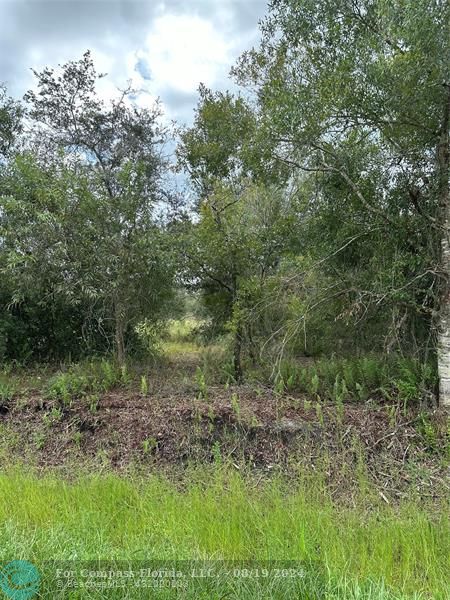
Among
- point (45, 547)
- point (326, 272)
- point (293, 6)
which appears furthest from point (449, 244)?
point (45, 547)

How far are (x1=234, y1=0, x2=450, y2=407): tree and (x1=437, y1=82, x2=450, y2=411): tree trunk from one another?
0.01 metres

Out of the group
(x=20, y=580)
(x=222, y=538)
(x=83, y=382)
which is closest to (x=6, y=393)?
(x=83, y=382)

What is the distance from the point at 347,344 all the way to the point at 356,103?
12.4 feet

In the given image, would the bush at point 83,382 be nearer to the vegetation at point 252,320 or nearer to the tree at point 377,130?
the vegetation at point 252,320

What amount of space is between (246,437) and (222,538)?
166cm

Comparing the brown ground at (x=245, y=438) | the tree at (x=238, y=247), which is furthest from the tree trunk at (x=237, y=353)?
the brown ground at (x=245, y=438)

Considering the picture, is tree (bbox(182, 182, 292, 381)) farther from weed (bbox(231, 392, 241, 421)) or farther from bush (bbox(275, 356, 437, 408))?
weed (bbox(231, 392, 241, 421))

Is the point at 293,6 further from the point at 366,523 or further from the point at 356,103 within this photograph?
the point at 366,523

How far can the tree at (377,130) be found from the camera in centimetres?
343

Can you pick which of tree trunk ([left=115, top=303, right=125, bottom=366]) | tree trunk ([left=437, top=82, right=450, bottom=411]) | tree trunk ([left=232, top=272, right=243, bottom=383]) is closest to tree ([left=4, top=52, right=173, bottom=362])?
tree trunk ([left=115, top=303, right=125, bottom=366])

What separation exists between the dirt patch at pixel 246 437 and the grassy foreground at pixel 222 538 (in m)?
0.51

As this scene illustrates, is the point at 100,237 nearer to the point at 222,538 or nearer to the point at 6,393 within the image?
the point at 6,393

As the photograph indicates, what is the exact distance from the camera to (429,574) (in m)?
1.98

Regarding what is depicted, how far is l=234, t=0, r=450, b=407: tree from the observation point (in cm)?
343
